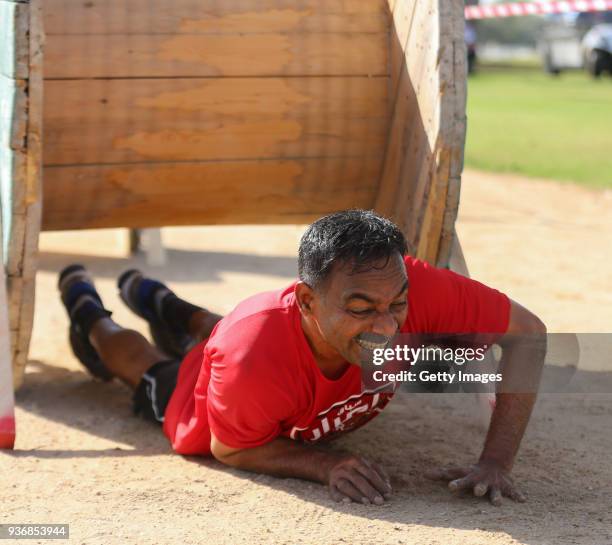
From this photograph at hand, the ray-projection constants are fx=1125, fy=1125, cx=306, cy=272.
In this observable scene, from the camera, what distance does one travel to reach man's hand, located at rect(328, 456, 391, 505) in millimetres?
3396

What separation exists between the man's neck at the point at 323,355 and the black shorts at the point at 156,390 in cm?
95

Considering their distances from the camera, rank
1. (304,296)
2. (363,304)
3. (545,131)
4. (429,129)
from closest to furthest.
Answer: (363,304) → (304,296) → (429,129) → (545,131)

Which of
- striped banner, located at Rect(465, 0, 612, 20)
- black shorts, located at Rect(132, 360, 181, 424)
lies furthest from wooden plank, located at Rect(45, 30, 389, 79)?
striped banner, located at Rect(465, 0, 612, 20)

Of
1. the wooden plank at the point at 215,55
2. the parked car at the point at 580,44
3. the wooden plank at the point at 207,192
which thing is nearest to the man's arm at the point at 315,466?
the wooden plank at the point at 207,192

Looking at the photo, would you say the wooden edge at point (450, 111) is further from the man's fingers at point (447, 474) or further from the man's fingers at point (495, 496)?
the man's fingers at point (495, 496)

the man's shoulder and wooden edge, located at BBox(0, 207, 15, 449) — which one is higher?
the man's shoulder

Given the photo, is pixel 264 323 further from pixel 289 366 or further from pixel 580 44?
pixel 580 44

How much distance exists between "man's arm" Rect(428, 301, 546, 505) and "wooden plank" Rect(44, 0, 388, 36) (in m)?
1.65

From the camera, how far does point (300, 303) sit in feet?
11.0

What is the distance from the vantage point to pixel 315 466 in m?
3.54

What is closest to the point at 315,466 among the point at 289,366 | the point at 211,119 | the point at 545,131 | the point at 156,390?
the point at 289,366

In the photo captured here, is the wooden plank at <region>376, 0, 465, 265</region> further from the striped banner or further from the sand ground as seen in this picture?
the striped banner

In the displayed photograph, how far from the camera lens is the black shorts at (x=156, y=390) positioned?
4277 millimetres

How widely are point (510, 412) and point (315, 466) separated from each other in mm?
640
